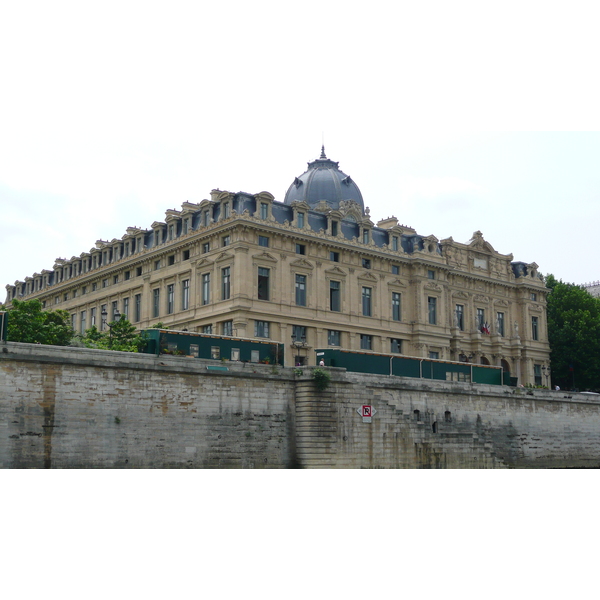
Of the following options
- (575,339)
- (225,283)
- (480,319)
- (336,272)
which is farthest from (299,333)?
(575,339)

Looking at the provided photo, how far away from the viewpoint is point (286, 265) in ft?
228

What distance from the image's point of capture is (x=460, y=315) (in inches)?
3287


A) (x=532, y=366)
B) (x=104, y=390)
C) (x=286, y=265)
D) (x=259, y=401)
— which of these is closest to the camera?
(x=104, y=390)

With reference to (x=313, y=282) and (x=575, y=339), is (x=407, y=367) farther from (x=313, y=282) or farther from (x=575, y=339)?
(x=575, y=339)

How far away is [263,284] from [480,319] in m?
27.6

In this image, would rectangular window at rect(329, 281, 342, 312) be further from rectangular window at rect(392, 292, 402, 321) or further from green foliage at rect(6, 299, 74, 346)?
green foliage at rect(6, 299, 74, 346)

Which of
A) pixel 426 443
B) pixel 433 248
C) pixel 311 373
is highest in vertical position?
pixel 433 248

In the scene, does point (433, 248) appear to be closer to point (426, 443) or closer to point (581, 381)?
point (581, 381)

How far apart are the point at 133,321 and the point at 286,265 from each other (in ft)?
55.1

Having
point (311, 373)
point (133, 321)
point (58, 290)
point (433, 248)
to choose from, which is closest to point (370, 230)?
point (433, 248)

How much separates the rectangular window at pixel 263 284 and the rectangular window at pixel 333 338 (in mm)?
7037

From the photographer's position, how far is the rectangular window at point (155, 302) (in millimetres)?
74781

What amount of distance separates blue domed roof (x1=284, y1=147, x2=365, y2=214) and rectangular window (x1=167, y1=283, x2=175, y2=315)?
63.1 feet

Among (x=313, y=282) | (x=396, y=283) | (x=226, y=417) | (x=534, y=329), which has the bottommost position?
(x=226, y=417)
